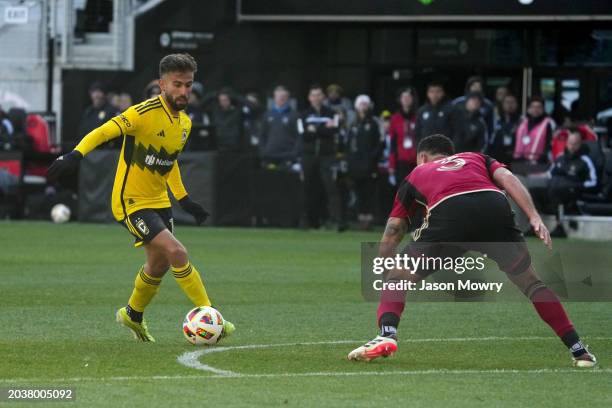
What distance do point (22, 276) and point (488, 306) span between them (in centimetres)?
518

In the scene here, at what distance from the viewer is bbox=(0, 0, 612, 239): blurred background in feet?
75.2

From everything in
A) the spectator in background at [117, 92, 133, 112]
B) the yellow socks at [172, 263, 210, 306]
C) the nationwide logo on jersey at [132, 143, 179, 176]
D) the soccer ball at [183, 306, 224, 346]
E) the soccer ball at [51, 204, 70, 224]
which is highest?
the nationwide logo on jersey at [132, 143, 179, 176]

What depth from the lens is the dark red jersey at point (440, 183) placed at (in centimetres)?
923

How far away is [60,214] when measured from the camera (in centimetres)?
2484

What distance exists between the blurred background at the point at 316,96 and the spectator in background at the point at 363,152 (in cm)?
3

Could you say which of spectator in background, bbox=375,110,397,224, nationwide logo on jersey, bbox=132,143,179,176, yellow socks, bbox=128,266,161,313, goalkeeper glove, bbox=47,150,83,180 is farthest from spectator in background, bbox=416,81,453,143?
goalkeeper glove, bbox=47,150,83,180

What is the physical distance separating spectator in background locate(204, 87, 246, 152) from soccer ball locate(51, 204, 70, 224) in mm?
2848

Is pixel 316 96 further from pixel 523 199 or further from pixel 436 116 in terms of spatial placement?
pixel 523 199

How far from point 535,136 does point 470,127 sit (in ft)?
5.16

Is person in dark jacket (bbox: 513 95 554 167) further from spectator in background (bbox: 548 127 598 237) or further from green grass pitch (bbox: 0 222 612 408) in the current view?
green grass pitch (bbox: 0 222 612 408)

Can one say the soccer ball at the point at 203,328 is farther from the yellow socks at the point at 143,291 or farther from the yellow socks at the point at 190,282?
the yellow socks at the point at 143,291

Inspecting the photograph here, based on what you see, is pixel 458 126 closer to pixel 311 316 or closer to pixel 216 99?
pixel 216 99

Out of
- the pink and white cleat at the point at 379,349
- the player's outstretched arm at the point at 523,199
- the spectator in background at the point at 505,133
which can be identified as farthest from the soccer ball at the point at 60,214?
the player's outstretched arm at the point at 523,199

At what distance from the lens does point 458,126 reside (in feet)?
72.5
